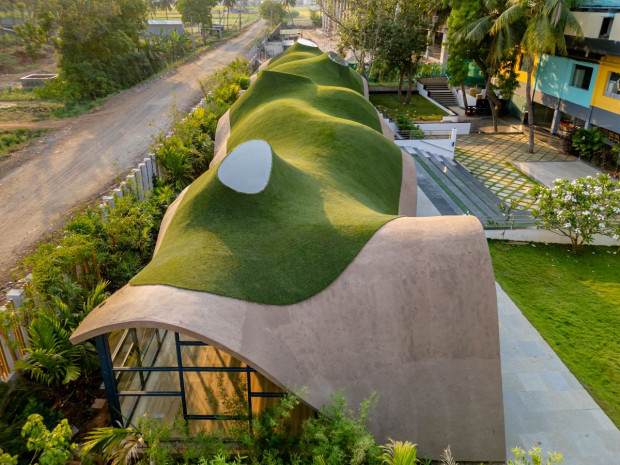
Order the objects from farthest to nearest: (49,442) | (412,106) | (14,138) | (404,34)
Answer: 1. (412,106)
2. (404,34)
3. (14,138)
4. (49,442)

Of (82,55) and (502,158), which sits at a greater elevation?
(82,55)

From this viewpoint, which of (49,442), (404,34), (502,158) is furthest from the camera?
(404,34)

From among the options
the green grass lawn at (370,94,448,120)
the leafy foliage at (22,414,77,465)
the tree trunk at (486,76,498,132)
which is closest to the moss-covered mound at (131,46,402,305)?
the leafy foliage at (22,414,77,465)

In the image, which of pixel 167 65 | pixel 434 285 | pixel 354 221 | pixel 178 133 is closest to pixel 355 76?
pixel 178 133

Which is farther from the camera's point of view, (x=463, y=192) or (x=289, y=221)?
(x=463, y=192)

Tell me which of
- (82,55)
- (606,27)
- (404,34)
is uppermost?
(606,27)

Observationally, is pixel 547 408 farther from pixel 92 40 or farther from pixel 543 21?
pixel 92 40

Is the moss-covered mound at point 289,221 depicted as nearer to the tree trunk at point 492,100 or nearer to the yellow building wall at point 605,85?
the yellow building wall at point 605,85

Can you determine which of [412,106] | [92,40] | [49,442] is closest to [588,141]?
[412,106]
